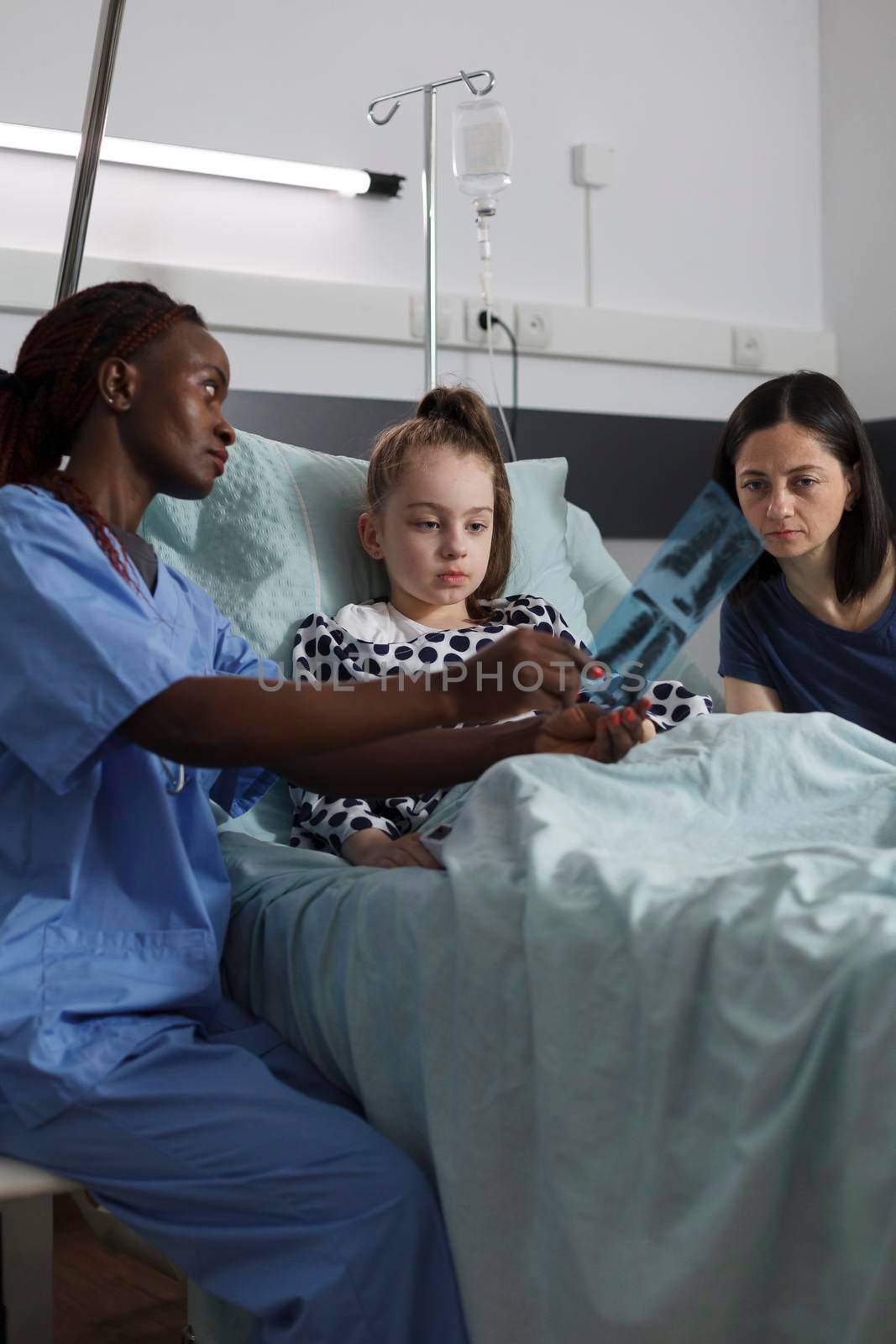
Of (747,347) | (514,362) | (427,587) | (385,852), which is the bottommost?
(385,852)

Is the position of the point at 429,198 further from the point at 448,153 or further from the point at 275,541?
the point at 275,541

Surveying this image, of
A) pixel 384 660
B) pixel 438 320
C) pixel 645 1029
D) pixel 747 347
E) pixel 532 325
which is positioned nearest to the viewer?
pixel 645 1029

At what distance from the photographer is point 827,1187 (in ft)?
2.54

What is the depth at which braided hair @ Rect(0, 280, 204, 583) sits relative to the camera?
119 centimetres

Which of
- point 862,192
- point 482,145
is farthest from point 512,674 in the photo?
point 862,192

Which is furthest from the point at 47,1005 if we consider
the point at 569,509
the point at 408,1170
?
the point at 569,509

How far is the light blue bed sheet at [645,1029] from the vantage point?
77cm

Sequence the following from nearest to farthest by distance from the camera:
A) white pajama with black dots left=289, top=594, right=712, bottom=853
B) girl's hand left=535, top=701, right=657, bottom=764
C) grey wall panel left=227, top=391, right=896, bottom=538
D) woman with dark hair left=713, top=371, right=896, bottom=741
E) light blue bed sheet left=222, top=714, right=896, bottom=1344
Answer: light blue bed sheet left=222, top=714, right=896, bottom=1344 < girl's hand left=535, top=701, right=657, bottom=764 < white pajama with black dots left=289, top=594, right=712, bottom=853 < woman with dark hair left=713, top=371, right=896, bottom=741 < grey wall panel left=227, top=391, right=896, bottom=538

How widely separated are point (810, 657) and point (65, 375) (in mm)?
1115

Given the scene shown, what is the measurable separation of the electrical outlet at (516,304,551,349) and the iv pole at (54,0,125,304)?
110cm

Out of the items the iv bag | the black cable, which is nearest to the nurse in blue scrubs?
the iv bag

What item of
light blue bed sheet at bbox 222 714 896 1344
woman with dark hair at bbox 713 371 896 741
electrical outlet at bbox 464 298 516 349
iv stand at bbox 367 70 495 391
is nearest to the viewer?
light blue bed sheet at bbox 222 714 896 1344

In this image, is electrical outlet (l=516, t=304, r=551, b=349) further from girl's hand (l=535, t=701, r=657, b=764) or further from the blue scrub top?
the blue scrub top

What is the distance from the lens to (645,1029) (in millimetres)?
860
